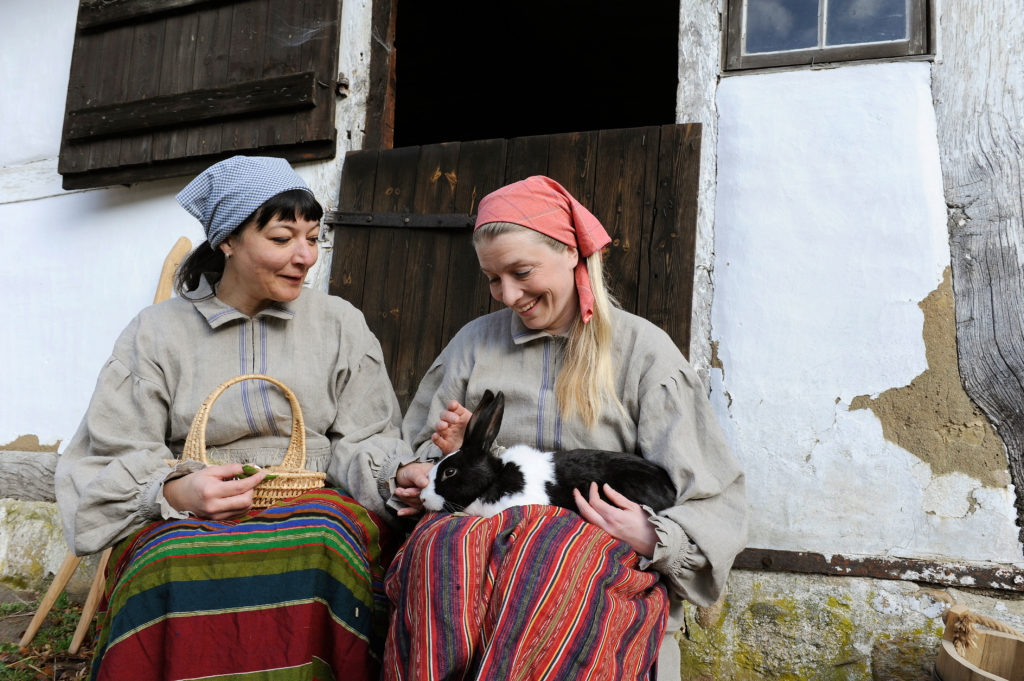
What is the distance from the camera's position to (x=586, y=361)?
234 centimetres

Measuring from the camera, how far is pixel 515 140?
11.1 ft

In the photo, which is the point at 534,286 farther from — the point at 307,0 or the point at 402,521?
the point at 307,0

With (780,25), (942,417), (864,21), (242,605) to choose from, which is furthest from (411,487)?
(864,21)

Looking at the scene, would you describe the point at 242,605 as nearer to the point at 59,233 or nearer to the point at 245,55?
the point at 245,55

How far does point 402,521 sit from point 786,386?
4.87 feet

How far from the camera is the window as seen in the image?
9.64 feet

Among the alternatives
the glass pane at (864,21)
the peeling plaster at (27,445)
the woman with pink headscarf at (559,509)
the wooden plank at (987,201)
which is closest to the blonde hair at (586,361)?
the woman with pink headscarf at (559,509)

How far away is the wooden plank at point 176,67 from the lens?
3.98m

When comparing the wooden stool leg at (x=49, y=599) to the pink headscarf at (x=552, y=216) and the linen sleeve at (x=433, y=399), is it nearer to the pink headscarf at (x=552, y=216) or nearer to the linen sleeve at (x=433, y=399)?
the linen sleeve at (x=433, y=399)

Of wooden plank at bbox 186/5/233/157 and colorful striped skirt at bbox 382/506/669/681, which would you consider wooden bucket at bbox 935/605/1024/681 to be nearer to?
colorful striped skirt at bbox 382/506/669/681

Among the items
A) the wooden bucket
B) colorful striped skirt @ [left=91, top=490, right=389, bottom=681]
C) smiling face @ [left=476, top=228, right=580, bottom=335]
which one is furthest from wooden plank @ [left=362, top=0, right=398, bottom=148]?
the wooden bucket

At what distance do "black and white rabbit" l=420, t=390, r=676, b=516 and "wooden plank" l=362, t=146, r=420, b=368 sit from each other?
136 centimetres

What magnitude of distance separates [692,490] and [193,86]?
133 inches

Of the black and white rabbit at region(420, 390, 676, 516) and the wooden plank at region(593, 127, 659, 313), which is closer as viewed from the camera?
the black and white rabbit at region(420, 390, 676, 516)
